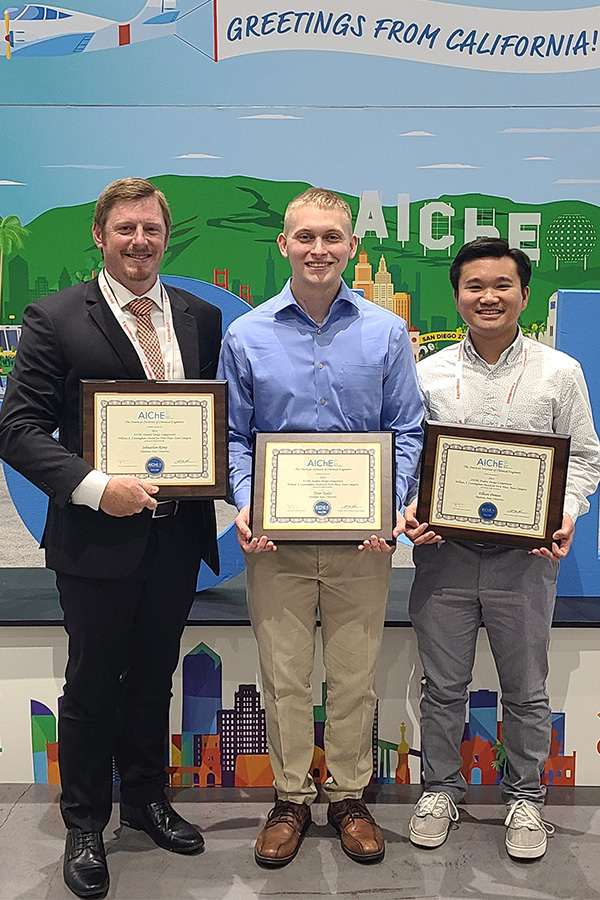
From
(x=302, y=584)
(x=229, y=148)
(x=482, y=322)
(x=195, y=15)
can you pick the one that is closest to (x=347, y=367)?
(x=482, y=322)

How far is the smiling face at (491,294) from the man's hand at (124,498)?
0.93 m

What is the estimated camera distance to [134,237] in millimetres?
1927

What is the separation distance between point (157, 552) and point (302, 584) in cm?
38

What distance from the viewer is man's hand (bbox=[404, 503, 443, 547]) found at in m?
2.07

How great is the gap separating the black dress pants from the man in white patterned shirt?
2.07ft

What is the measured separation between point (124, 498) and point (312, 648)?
26.4 inches

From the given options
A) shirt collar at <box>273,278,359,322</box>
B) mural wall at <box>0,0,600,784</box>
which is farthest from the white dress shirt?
mural wall at <box>0,0,600,784</box>

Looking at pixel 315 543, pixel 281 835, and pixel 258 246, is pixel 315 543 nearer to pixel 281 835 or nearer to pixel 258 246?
pixel 281 835

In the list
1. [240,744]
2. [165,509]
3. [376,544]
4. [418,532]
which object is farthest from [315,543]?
[240,744]

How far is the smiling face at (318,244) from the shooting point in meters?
1.97

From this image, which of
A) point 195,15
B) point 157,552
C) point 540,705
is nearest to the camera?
point 157,552

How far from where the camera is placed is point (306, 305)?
6.88 ft

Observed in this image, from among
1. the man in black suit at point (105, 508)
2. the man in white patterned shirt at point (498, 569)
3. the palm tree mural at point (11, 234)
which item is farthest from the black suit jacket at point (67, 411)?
the palm tree mural at point (11, 234)

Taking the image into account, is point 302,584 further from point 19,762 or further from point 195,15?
point 195,15
